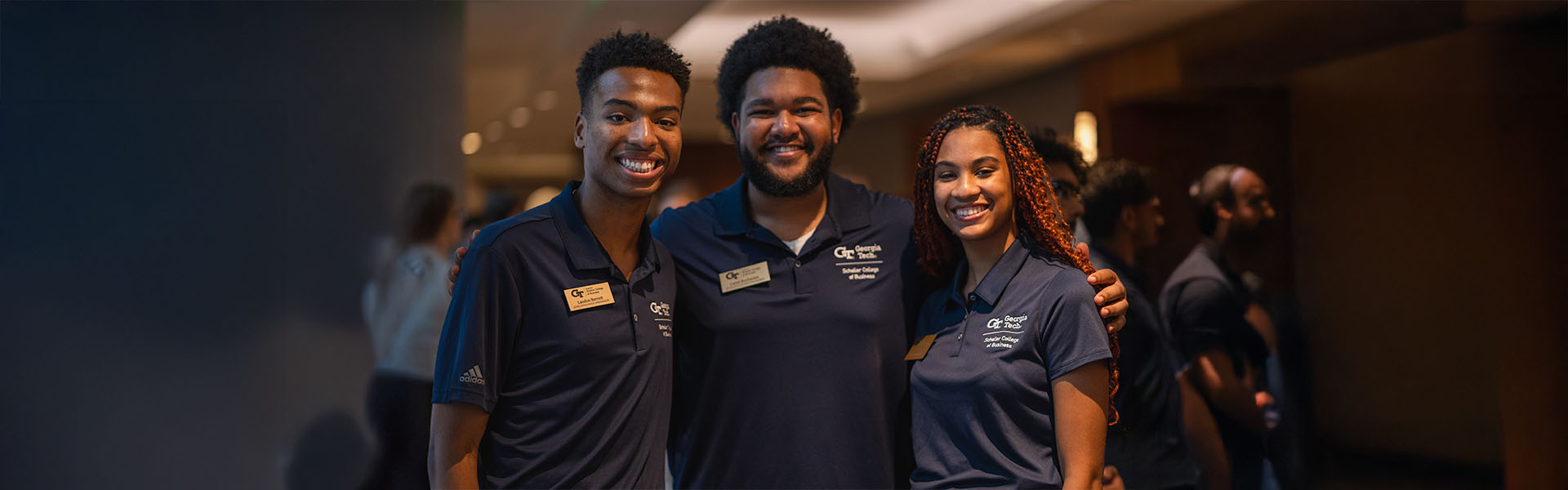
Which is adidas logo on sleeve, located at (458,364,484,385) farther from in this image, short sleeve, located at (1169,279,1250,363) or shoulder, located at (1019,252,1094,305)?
short sleeve, located at (1169,279,1250,363)

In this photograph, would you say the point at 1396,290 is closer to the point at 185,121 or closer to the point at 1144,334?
the point at 1144,334

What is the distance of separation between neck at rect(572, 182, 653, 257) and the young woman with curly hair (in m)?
0.62

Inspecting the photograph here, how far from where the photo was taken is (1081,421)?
168 cm

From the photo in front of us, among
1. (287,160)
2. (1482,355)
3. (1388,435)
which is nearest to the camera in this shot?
(1482,355)

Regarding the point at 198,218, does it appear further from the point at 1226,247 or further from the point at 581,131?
the point at 1226,247

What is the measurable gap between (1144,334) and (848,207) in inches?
36.7

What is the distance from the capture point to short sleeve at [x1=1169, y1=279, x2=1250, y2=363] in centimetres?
307

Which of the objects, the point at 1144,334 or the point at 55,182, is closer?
the point at 1144,334

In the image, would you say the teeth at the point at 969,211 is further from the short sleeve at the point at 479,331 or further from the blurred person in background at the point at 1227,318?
the blurred person in background at the point at 1227,318

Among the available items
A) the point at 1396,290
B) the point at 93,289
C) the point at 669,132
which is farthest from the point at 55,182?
the point at 1396,290

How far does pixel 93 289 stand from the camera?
12.1ft

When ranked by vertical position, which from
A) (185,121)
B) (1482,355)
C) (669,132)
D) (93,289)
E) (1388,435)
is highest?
(185,121)

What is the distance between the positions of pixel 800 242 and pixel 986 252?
0.46 metres

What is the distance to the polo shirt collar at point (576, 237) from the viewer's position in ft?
5.96
